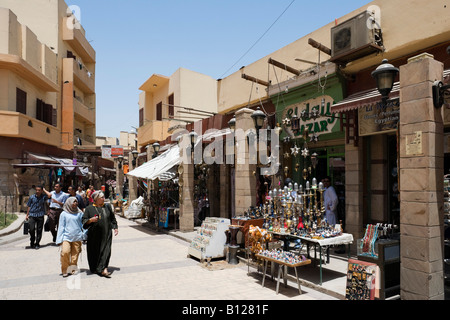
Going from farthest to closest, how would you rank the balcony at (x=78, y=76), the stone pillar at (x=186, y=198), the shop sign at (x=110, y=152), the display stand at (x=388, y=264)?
the shop sign at (x=110, y=152)
the balcony at (x=78, y=76)
the stone pillar at (x=186, y=198)
the display stand at (x=388, y=264)

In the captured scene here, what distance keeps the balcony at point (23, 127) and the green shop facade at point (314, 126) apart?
14.3m

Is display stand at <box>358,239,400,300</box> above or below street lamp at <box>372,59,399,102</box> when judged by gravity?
below

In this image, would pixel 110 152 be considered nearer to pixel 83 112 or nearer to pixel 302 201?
pixel 83 112

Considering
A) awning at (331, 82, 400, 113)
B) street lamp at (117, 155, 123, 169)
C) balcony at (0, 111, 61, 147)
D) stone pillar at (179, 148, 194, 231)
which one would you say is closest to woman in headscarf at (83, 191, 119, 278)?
stone pillar at (179, 148, 194, 231)

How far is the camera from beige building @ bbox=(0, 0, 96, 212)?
55.9ft

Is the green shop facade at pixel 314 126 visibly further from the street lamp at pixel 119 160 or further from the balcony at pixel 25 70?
the street lamp at pixel 119 160

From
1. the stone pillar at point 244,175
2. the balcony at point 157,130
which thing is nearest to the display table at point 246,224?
the stone pillar at point 244,175

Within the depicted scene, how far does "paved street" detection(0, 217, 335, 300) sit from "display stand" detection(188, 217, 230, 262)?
0.30 metres

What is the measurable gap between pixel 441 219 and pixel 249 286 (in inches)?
135

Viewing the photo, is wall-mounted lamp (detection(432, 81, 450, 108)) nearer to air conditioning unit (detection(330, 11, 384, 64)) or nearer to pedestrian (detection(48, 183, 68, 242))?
air conditioning unit (detection(330, 11, 384, 64))

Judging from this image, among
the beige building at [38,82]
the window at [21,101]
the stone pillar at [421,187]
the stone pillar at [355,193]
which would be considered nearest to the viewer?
the stone pillar at [421,187]

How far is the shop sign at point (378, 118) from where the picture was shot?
7.14 meters

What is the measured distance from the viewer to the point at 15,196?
56.8ft

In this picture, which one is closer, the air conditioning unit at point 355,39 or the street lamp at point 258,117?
the air conditioning unit at point 355,39
